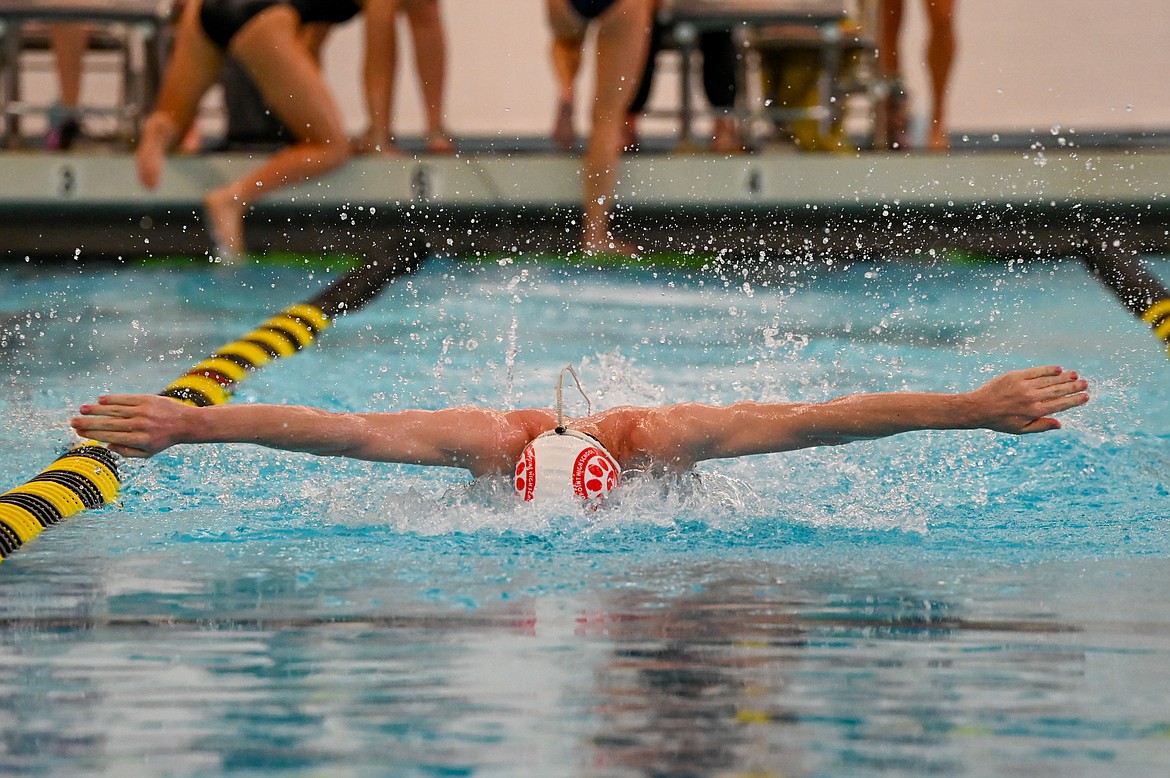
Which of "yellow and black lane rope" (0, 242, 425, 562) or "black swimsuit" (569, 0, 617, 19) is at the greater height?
"black swimsuit" (569, 0, 617, 19)

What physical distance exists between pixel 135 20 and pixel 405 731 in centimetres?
599

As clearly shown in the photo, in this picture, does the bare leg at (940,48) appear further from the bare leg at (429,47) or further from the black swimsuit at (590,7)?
the bare leg at (429,47)

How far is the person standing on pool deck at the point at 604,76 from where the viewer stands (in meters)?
6.38

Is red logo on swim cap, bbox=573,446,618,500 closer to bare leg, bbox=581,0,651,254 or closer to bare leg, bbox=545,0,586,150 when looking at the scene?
bare leg, bbox=581,0,651,254

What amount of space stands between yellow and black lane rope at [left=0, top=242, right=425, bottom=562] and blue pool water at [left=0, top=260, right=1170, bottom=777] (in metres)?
0.06

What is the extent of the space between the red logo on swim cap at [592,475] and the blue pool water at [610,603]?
56 millimetres

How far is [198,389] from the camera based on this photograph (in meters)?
4.14

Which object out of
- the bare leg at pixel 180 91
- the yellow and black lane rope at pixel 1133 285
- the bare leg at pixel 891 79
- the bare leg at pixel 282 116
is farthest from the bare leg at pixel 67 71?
the yellow and black lane rope at pixel 1133 285

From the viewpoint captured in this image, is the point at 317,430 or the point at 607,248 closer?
the point at 317,430

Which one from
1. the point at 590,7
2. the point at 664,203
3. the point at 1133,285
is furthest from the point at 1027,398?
the point at 664,203

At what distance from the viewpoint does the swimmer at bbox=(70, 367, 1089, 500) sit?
2.69 m

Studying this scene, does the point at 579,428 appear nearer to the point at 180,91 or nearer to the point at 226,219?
the point at 226,219

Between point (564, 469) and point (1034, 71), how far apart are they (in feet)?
25.8

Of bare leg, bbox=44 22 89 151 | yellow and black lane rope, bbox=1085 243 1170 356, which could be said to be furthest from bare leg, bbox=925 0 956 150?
bare leg, bbox=44 22 89 151
